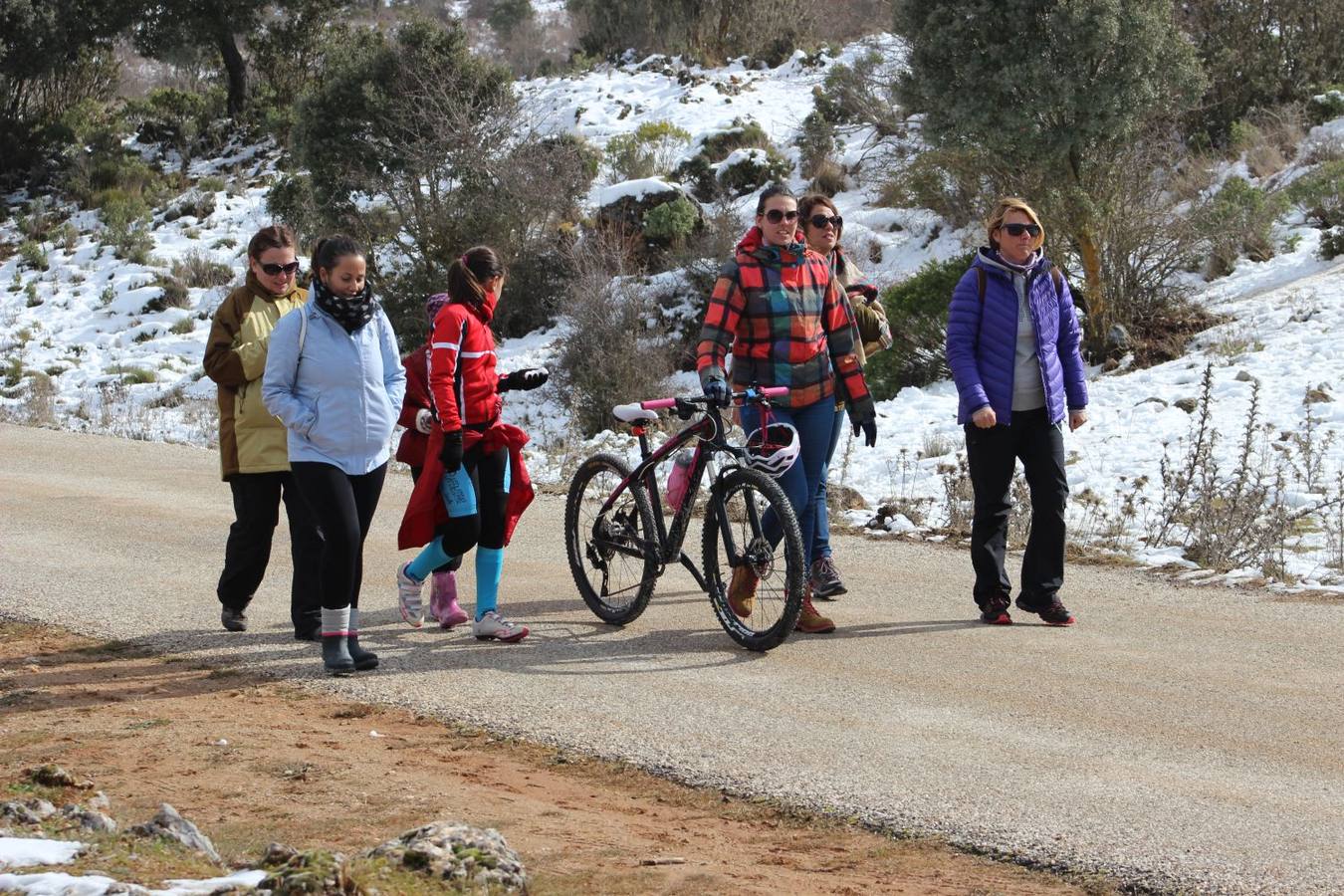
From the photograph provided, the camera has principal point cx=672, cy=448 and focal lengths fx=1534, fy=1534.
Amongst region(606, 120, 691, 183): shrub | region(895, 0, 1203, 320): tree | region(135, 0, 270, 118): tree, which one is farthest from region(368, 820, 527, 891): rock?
region(135, 0, 270, 118): tree

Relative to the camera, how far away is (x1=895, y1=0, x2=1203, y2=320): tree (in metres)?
18.9

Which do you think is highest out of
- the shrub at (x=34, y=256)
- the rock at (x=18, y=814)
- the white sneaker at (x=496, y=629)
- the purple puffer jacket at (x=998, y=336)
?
the shrub at (x=34, y=256)

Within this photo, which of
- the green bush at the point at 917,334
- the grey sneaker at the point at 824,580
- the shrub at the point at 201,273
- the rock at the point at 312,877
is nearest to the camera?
the rock at the point at 312,877

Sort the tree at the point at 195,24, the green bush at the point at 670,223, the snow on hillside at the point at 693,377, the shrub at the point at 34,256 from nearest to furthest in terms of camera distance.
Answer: the snow on hillside at the point at 693,377
the green bush at the point at 670,223
the shrub at the point at 34,256
the tree at the point at 195,24

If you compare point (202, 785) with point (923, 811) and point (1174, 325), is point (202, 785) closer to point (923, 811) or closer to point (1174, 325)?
point (923, 811)

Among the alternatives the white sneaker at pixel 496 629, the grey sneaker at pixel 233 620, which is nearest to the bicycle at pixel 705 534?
the white sneaker at pixel 496 629

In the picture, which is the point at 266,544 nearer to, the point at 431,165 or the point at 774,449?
the point at 774,449

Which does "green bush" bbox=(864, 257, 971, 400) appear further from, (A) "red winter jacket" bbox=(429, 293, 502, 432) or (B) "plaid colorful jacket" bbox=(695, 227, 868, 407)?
(A) "red winter jacket" bbox=(429, 293, 502, 432)

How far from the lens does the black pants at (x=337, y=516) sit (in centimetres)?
659

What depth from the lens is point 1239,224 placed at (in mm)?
20141

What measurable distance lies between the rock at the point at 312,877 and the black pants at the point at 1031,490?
4569 mm

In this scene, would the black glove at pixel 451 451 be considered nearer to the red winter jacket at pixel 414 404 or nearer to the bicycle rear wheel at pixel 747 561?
the red winter jacket at pixel 414 404

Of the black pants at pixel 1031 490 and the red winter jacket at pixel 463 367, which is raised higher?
the red winter jacket at pixel 463 367

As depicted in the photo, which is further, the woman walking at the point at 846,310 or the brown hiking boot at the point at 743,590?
the woman walking at the point at 846,310
